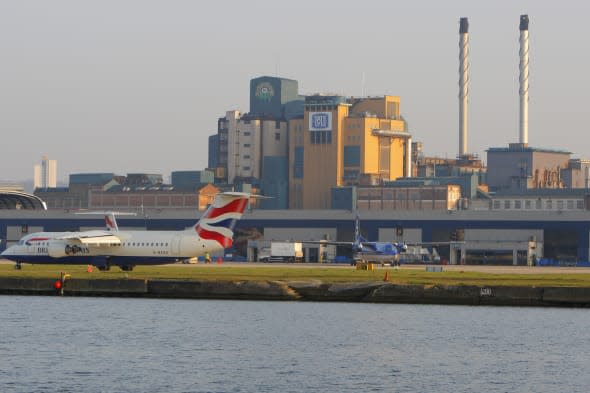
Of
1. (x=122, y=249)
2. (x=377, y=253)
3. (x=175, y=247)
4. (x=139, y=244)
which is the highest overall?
(x=139, y=244)

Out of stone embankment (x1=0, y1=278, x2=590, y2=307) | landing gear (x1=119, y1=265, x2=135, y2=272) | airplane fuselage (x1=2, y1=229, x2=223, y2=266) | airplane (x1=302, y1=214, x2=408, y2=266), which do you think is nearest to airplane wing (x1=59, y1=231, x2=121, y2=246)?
airplane fuselage (x1=2, y1=229, x2=223, y2=266)

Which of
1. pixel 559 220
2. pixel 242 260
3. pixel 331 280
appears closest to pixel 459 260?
pixel 559 220

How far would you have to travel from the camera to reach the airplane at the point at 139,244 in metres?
116

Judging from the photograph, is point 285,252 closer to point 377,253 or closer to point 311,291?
point 377,253

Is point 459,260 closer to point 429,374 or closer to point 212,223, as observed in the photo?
point 212,223

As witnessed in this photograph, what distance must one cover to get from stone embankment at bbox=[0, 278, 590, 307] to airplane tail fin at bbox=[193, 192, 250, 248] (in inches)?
934

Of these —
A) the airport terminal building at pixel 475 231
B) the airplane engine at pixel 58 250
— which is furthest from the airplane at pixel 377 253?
the airplane engine at pixel 58 250

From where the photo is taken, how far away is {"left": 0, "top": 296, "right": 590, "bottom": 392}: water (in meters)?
53.8

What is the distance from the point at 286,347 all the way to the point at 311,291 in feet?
80.4

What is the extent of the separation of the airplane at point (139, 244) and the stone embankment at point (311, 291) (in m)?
23.1

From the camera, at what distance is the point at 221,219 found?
383ft

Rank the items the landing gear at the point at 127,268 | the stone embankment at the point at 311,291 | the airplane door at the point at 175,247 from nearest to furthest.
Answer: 1. the stone embankment at the point at 311,291
2. the airplane door at the point at 175,247
3. the landing gear at the point at 127,268

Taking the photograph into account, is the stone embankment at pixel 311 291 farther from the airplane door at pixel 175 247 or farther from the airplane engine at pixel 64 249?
the airplane engine at pixel 64 249

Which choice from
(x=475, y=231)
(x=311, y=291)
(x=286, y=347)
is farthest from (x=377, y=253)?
(x=286, y=347)
